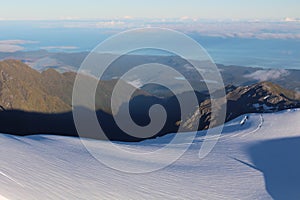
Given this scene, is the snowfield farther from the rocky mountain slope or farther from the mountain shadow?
the rocky mountain slope

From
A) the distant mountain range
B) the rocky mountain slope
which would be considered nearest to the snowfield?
the distant mountain range

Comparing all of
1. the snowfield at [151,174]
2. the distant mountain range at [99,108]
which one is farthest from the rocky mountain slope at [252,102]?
the snowfield at [151,174]

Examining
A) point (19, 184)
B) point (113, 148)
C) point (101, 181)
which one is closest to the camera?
point (19, 184)

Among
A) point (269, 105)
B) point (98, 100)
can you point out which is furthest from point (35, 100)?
point (269, 105)

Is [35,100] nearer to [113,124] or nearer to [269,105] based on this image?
[113,124]

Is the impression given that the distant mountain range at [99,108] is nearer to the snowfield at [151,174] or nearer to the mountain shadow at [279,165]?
the mountain shadow at [279,165]

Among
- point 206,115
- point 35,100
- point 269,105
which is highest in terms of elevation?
point 269,105

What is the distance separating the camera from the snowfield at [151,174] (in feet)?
42.6

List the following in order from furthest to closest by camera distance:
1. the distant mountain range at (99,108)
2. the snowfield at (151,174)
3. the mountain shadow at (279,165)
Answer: the distant mountain range at (99,108), the mountain shadow at (279,165), the snowfield at (151,174)

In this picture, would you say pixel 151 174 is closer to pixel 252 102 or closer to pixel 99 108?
pixel 252 102

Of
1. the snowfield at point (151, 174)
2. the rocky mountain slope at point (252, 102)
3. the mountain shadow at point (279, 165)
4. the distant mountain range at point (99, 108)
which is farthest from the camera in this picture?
the distant mountain range at point (99, 108)

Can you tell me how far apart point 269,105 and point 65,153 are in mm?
121958

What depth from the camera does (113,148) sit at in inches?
879

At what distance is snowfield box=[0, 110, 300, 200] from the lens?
42.6 feet
